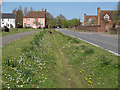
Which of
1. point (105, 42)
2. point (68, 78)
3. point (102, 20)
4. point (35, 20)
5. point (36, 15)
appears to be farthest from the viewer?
point (36, 15)

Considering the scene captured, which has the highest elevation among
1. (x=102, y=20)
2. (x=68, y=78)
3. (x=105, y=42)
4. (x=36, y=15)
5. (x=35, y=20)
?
(x=36, y=15)

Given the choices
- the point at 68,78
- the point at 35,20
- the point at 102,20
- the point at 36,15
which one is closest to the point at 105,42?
the point at 68,78

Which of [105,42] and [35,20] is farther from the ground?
[35,20]

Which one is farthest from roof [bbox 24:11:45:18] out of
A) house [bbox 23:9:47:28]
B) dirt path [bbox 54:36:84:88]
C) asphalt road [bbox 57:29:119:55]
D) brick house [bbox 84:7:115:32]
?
dirt path [bbox 54:36:84:88]

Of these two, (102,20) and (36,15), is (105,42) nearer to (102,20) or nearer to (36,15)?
(102,20)

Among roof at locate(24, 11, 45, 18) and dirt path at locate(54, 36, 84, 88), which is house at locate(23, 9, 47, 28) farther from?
dirt path at locate(54, 36, 84, 88)

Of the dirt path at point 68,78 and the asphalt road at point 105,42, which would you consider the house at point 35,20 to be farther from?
the dirt path at point 68,78

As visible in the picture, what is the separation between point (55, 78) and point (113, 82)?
2243 millimetres

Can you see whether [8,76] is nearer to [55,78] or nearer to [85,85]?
[55,78]

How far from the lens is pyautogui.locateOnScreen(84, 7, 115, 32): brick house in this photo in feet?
205

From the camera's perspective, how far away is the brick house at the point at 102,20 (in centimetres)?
6235

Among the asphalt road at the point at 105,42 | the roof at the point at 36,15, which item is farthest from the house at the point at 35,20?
the asphalt road at the point at 105,42

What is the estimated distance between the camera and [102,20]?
6812 centimetres

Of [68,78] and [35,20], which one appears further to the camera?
[35,20]
